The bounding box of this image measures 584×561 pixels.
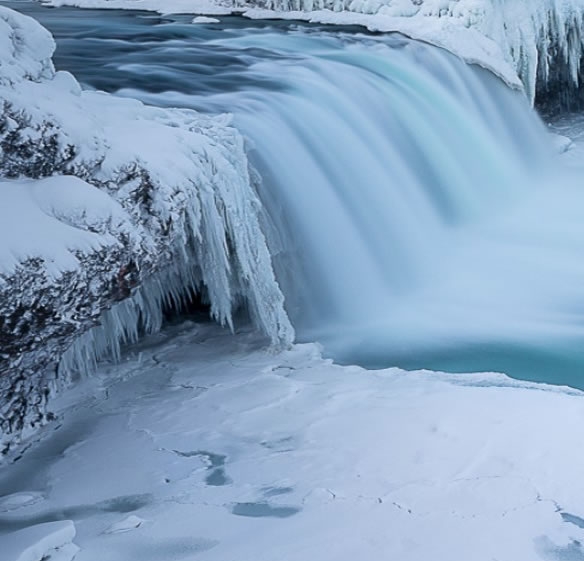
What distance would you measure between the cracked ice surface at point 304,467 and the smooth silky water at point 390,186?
2.21 feet

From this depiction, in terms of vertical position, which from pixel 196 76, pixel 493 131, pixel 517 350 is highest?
pixel 196 76

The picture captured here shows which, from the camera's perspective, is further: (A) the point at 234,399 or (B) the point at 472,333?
(B) the point at 472,333

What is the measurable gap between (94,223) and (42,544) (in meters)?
1.07

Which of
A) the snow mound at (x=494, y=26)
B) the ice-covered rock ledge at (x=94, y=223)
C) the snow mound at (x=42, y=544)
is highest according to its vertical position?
the snow mound at (x=494, y=26)

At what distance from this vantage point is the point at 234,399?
3307mm

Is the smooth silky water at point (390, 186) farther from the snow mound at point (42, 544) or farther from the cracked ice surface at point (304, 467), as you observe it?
the snow mound at point (42, 544)

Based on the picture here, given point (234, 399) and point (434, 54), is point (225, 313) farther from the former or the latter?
point (434, 54)

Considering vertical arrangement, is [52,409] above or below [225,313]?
below

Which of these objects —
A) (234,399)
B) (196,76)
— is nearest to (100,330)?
(234,399)

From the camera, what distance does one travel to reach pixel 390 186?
16.8 ft

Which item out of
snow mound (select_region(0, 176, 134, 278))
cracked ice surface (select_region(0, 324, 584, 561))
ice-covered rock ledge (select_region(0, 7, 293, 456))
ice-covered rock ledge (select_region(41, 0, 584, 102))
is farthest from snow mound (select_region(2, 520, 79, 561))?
ice-covered rock ledge (select_region(41, 0, 584, 102))

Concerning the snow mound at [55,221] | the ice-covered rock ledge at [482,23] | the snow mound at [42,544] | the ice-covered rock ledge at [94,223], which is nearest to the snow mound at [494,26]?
the ice-covered rock ledge at [482,23]

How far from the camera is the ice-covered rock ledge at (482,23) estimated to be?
7031 millimetres

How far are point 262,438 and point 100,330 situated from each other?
3.25 feet
